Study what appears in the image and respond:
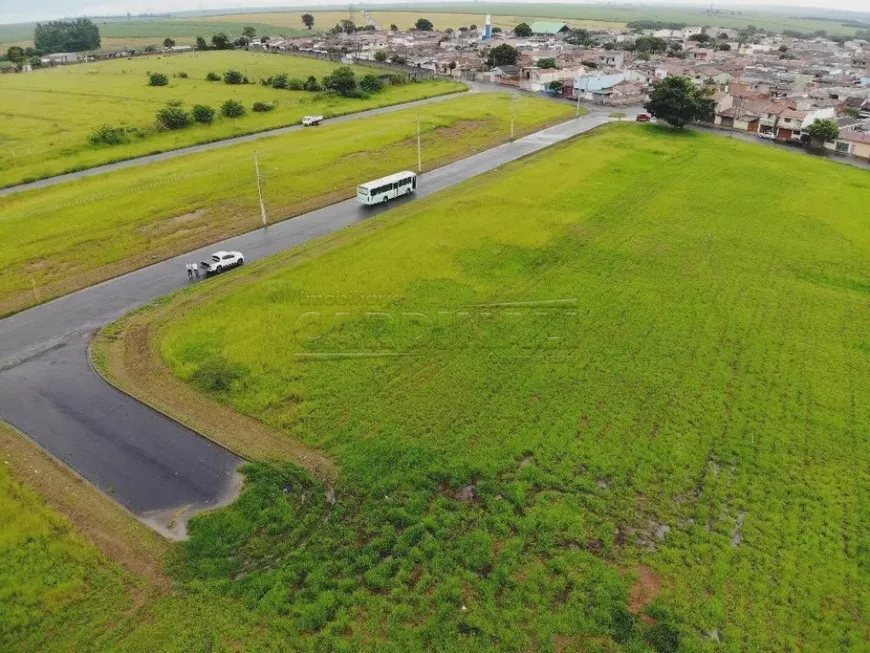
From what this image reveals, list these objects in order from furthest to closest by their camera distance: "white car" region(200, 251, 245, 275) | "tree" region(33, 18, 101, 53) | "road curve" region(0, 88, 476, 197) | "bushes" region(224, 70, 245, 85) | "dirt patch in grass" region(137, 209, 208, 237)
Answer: "tree" region(33, 18, 101, 53) → "bushes" region(224, 70, 245, 85) → "road curve" region(0, 88, 476, 197) → "dirt patch in grass" region(137, 209, 208, 237) → "white car" region(200, 251, 245, 275)

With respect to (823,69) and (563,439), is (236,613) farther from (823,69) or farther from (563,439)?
(823,69)

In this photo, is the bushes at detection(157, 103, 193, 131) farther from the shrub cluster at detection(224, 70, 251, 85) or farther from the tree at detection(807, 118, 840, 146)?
the tree at detection(807, 118, 840, 146)

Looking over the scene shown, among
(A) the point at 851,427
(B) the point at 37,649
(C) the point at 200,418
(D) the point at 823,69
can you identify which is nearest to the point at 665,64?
(D) the point at 823,69

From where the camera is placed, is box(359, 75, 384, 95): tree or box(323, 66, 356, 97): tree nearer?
box(323, 66, 356, 97): tree

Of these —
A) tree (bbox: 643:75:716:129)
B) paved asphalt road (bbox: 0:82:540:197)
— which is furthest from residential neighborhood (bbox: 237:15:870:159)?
paved asphalt road (bbox: 0:82:540:197)

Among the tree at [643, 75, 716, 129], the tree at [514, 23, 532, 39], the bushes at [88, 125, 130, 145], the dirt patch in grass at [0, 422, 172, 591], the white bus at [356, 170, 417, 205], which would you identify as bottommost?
the dirt patch in grass at [0, 422, 172, 591]

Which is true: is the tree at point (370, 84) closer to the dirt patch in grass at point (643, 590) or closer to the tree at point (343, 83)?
the tree at point (343, 83)

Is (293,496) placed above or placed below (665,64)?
below

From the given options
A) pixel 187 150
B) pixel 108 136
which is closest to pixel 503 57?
pixel 187 150
